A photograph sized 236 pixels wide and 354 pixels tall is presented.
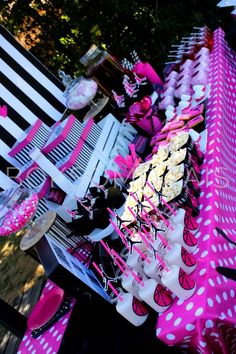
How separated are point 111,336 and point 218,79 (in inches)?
82.9

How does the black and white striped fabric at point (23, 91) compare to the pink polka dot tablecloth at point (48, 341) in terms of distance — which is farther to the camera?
the black and white striped fabric at point (23, 91)

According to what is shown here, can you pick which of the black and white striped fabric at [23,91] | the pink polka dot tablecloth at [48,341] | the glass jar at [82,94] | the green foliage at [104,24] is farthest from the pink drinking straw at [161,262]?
the green foliage at [104,24]

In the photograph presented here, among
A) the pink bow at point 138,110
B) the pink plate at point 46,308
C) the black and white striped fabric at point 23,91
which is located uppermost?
the black and white striped fabric at point 23,91

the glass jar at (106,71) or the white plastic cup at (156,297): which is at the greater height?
the glass jar at (106,71)

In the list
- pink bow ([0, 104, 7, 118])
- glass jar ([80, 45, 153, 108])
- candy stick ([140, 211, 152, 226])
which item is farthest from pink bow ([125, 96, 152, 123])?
candy stick ([140, 211, 152, 226])

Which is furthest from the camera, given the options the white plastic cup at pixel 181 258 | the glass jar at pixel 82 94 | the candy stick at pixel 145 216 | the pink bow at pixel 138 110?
the glass jar at pixel 82 94

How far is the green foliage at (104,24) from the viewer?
5215mm

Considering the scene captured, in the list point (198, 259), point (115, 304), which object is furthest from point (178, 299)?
point (115, 304)

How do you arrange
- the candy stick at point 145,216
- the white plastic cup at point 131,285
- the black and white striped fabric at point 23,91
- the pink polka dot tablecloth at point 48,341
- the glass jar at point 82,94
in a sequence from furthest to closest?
the black and white striped fabric at point 23,91
the glass jar at point 82,94
the pink polka dot tablecloth at point 48,341
the candy stick at point 145,216
the white plastic cup at point 131,285

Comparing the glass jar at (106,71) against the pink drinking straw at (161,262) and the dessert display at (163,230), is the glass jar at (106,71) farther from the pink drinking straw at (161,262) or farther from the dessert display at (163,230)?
the pink drinking straw at (161,262)

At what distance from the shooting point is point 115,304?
7.88ft

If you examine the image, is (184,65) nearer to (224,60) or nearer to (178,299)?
(224,60)

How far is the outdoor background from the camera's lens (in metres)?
5.14

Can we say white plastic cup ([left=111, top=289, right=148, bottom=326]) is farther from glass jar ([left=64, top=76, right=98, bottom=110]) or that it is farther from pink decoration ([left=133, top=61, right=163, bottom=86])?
pink decoration ([left=133, top=61, right=163, bottom=86])
